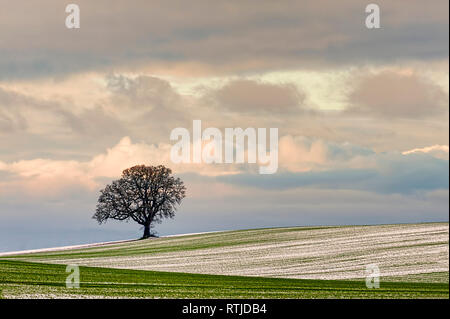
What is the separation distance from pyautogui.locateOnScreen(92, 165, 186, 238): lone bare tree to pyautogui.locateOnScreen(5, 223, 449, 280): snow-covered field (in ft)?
29.0

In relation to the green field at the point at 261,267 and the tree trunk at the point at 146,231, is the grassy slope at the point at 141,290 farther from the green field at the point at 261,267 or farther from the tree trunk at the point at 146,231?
the tree trunk at the point at 146,231

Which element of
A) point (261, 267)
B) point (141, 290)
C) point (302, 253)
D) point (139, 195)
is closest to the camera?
point (141, 290)

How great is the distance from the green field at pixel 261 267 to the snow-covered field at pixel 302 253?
9 cm

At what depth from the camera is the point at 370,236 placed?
→ 7638cm

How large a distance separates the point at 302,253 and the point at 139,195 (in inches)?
1727

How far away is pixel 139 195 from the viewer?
10581 centimetres

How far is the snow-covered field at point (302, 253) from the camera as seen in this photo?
55.4 metres

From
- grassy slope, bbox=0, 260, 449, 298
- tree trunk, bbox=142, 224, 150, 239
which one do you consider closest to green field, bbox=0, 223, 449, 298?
grassy slope, bbox=0, 260, 449, 298

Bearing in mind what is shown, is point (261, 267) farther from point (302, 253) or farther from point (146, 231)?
point (146, 231)

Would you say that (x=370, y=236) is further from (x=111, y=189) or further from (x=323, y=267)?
(x=111, y=189)

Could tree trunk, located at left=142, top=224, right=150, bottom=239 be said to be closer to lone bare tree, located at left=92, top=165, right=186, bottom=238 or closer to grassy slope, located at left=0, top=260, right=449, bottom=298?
lone bare tree, located at left=92, top=165, right=186, bottom=238

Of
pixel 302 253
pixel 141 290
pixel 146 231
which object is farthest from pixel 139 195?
pixel 141 290

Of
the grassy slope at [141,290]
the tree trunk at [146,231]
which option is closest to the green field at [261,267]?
the grassy slope at [141,290]
